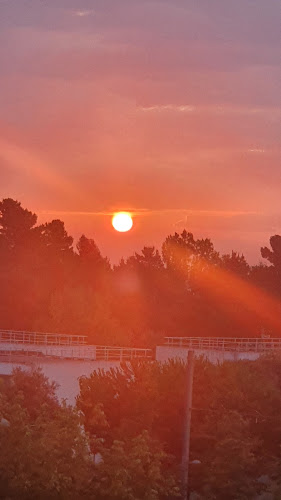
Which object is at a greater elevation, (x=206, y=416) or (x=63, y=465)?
(x=206, y=416)

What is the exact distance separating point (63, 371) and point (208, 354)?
43.7ft

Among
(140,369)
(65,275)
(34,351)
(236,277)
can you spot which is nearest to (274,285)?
(236,277)

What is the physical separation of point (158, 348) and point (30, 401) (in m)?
21.9

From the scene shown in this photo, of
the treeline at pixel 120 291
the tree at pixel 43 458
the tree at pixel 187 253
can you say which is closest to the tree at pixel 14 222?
the treeline at pixel 120 291

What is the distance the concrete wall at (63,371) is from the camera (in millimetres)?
61656

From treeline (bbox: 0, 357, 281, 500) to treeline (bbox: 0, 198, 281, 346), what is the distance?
3383 cm

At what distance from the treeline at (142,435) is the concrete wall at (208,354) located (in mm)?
3388

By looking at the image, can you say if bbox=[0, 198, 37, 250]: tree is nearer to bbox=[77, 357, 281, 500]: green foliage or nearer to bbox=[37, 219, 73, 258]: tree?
bbox=[37, 219, 73, 258]: tree

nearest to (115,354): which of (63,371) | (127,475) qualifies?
(63,371)

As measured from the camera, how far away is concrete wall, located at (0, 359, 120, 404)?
61.7m

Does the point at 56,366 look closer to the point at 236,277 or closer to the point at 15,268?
the point at 15,268

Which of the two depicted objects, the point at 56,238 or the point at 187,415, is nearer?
the point at 187,415

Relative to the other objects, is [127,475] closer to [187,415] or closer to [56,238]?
[187,415]

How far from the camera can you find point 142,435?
138 feet
